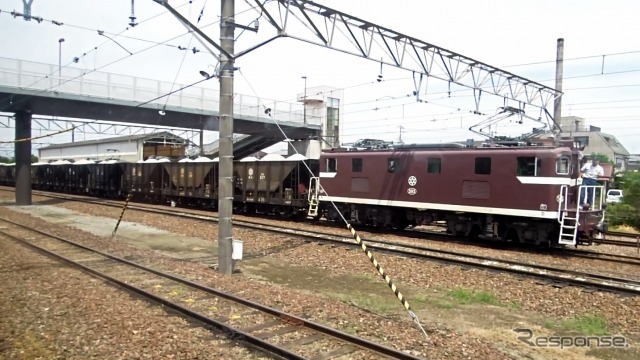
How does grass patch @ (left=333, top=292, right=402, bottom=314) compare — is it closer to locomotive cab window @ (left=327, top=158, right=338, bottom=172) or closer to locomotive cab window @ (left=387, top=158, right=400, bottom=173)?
locomotive cab window @ (left=387, top=158, right=400, bottom=173)

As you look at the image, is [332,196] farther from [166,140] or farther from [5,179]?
[5,179]

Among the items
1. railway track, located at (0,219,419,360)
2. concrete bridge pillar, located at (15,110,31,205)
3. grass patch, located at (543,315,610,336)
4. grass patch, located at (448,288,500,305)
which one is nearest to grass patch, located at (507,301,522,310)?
grass patch, located at (448,288,500,305)

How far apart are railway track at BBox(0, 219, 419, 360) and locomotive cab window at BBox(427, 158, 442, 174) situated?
10.3 meters

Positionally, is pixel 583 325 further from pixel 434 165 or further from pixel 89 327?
pixel 434 165

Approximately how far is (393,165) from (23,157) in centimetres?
2401

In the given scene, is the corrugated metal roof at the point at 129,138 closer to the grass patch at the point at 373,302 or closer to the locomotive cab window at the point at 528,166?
the locomotive cab window at the point at 528,166

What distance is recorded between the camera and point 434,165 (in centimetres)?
1711

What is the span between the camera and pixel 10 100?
27.1 meters

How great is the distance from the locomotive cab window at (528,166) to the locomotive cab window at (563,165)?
0.53 metres

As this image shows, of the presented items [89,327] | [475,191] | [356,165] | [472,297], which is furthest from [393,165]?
[89,327]

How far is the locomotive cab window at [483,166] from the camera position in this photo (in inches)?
619

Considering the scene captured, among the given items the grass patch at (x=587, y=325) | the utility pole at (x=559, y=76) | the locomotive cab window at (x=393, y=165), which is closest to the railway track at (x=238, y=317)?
the grass patch at (x=587, y=325)

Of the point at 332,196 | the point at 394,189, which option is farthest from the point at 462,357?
the point at 332,196

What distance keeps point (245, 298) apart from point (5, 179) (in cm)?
6728
